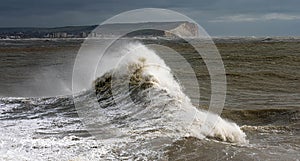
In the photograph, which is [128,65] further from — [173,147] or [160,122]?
[173,147]

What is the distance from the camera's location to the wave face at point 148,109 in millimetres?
10227

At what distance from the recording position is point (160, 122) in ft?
35.8

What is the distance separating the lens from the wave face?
10227 mm

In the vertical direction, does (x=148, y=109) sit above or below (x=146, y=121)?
above

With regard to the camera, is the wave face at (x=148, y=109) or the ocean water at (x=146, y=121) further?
the wave face at (x=148, y=109)

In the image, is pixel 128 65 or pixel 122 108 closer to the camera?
pixel 122 108

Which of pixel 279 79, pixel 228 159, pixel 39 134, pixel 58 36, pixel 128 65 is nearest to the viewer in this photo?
pixel 228 159

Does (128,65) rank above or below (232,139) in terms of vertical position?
above

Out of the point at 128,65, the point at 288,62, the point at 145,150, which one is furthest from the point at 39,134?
the point at 288,62

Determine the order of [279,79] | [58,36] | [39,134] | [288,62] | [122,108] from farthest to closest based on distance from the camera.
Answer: [58,36] < [288,62] < [279,79] < [122,108] < [39,134]

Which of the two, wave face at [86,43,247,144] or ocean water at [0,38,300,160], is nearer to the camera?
ocean water at [0,38,300,160]

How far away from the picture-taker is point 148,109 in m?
12.6

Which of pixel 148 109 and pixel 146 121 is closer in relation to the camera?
pixel 146 121

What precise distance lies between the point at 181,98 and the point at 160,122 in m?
3.21
